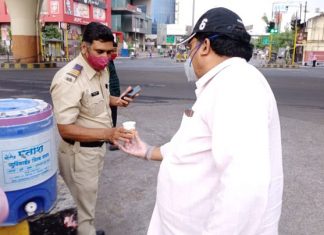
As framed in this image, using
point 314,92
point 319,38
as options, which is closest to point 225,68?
point 314,92

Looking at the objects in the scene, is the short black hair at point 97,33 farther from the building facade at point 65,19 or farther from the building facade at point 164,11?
the building facade at point 164,11

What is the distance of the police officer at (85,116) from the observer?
2.16 metres

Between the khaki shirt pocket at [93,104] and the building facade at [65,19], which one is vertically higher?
the building facade at [65,19]

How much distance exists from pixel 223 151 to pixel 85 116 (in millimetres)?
1351

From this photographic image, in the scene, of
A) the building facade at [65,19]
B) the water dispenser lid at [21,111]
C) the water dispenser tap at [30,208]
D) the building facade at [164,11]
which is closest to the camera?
the water dispenser lid at [21,111]

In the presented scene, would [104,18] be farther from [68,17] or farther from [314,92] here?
[314,92]

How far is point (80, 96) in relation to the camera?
7.17ft

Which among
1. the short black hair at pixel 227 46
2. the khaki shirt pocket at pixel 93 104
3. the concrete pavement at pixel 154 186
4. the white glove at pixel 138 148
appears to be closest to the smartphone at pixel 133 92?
the khaki shirt pocket at pixel 93 104

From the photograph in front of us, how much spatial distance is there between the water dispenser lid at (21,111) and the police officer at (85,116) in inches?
12.4

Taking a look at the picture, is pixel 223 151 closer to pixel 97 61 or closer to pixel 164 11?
pixel 97 61

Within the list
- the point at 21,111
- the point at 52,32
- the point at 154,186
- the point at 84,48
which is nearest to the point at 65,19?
the point at 52,32

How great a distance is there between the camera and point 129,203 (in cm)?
349

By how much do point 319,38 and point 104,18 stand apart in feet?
87.2

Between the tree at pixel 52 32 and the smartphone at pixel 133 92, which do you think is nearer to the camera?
the smartphone at pixel 133 92
